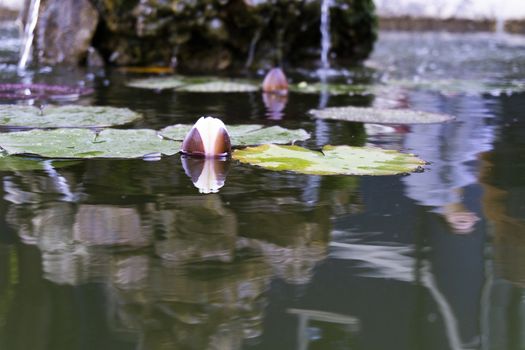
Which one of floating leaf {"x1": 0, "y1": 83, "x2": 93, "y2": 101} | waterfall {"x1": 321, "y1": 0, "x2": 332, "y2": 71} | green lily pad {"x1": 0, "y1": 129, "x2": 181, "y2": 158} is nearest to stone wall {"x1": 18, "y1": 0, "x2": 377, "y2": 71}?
waterfall {"x1": 321, "y1": 0, "x2": 332, "y2": 71}

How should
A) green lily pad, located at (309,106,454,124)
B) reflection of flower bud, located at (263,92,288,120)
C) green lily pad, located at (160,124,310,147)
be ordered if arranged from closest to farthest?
green lily pad, located at (160,124,310,147) < green lily pad, located at (309,106,454,124) < reflection of flower bud, located at (263,92,288,120)

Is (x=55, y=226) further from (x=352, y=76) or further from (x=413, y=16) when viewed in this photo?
(x=413, y=16)

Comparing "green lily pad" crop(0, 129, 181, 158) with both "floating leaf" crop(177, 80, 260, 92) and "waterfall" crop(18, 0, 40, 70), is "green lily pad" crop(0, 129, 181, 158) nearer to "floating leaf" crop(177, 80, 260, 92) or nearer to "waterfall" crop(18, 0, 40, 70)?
"floating leaf" crop(177, 80, 260, 92)

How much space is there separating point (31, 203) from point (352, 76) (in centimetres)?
428

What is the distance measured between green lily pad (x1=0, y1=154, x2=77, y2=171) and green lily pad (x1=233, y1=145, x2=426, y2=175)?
56 cm

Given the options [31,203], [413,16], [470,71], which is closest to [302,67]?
[470,71]

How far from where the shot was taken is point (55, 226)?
1.57 meters

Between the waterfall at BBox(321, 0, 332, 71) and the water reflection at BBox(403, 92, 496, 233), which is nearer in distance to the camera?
the water reflection at BBox(403, 92, 496, 233)

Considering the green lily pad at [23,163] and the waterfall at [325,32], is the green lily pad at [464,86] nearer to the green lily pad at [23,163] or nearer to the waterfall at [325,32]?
the waterfall at [325,32]

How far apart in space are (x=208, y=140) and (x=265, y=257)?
3.05ft

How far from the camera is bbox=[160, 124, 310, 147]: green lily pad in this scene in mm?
2559

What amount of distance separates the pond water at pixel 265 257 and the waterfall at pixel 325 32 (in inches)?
180

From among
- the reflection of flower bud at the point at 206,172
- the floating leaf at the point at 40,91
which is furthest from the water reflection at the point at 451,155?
the floating leaf at the point at 40,91

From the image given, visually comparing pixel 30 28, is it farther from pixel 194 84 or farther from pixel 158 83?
pixel 194 84
